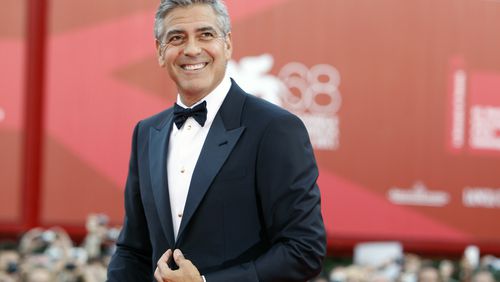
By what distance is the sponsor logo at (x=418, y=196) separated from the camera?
35.0 ft

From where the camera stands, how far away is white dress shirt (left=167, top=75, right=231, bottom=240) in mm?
2291

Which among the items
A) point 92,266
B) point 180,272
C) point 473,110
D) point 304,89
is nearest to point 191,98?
point 180,272

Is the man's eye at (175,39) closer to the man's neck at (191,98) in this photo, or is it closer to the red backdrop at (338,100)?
the man's neck at (191,98)

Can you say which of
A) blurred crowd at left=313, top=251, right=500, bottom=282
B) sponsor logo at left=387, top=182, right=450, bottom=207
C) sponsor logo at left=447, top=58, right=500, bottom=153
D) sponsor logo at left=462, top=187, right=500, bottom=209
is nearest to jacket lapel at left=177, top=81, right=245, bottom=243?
blurred crowd at left=313, top=251, right=500, bottom=282

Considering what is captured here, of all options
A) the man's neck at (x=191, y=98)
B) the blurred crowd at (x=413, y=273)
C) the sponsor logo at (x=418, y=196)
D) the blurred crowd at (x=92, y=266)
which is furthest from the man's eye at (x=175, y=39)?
the sponsor logo at (x=418, y=196)

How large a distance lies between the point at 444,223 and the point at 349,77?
1801 millimetres

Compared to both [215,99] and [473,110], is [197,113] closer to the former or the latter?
[215,99]

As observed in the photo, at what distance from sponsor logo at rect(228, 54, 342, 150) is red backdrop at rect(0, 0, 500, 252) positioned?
13 millimetres

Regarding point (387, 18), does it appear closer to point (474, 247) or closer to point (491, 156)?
point (491, 156)

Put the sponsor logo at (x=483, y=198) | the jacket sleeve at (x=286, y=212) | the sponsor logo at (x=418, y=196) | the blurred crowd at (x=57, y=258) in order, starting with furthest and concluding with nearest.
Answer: the sponsor logo at (x=483, y=198) < the sponsor logo at (x=418, y=196) < the blurred crowd at (x=57, y=258) < the jacket sleeve at (x=286, y=212)

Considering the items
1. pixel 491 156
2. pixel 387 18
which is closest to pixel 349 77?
pixel 387 18

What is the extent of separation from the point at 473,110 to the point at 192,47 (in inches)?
345

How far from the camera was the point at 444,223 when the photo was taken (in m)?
10.9

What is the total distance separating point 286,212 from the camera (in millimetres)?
2184
